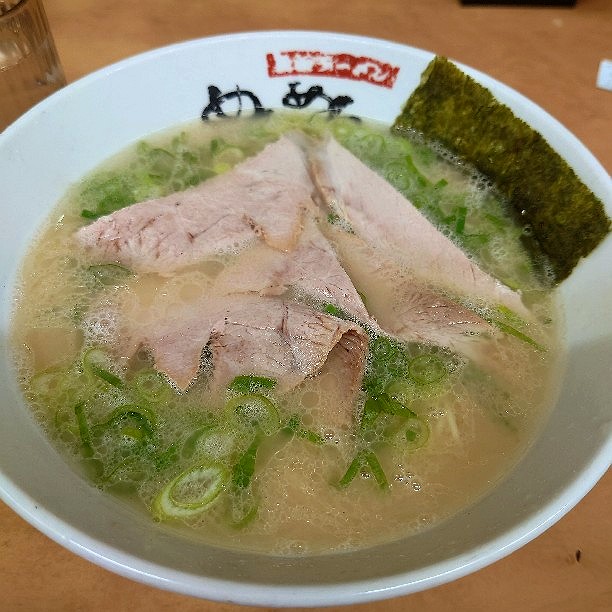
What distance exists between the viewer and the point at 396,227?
4.59ft

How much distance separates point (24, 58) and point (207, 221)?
2.28 ft

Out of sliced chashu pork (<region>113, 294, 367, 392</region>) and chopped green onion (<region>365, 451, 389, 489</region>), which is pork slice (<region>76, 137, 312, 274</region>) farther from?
chopped green onion (<region>365, 451, 389, 489</region>)

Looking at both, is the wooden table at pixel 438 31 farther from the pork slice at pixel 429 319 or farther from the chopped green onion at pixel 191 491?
the chopped green onion at pixel 191 491

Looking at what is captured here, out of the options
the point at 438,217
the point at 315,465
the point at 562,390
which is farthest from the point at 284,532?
the point at 438,217

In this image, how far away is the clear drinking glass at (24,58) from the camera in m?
1.47

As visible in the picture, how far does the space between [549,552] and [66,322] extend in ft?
3.42

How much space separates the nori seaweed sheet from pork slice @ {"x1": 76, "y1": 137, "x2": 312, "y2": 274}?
1.32ft

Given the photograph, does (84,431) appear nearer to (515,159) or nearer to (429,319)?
(429,319)

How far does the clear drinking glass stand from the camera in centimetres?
147

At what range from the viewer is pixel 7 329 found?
3.96 feet

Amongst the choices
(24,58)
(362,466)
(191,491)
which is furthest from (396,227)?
(24,58)

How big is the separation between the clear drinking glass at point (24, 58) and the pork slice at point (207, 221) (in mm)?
535

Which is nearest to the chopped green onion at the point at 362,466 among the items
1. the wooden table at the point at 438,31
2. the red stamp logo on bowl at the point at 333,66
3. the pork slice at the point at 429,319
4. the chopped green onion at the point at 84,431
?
the pork slice at the point at 429,319

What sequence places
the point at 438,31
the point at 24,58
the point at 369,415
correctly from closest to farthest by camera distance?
1. the point at 369,415
2. the point at 24,58
3. the point at 438,31
